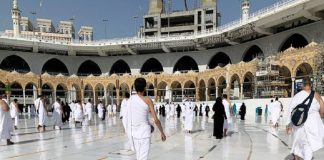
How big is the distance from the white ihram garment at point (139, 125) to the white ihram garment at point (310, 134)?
266cm

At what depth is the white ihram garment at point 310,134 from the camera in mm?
5039

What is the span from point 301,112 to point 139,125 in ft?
9.05

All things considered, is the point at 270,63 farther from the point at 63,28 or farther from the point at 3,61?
the point at 63,28

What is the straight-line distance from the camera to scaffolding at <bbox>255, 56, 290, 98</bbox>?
27980 mm

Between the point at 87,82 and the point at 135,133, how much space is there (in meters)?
45.0

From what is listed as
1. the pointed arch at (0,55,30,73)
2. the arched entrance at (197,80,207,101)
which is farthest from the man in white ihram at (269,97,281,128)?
the pointed arch at (0,55,30,73)

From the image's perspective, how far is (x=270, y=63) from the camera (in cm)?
2797

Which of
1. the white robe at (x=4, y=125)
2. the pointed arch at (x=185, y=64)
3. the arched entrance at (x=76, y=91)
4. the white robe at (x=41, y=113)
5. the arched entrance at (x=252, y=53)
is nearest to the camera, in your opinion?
the white robe at (x=4, y=125)

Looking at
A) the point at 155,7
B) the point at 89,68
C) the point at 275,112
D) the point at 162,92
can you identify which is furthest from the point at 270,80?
the point at 155,7

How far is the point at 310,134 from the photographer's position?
508 cm

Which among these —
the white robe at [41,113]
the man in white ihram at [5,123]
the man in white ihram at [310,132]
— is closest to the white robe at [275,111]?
the man in white ihram at [310,132]

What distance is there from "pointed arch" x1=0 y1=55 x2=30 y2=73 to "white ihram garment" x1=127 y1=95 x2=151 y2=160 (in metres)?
49.6

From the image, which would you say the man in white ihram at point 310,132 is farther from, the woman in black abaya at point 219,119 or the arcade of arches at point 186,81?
the arcade of arches at point 186,81

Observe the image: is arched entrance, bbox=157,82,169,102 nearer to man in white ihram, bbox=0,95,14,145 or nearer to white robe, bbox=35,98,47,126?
white robe, bbox=35,98,47,126
